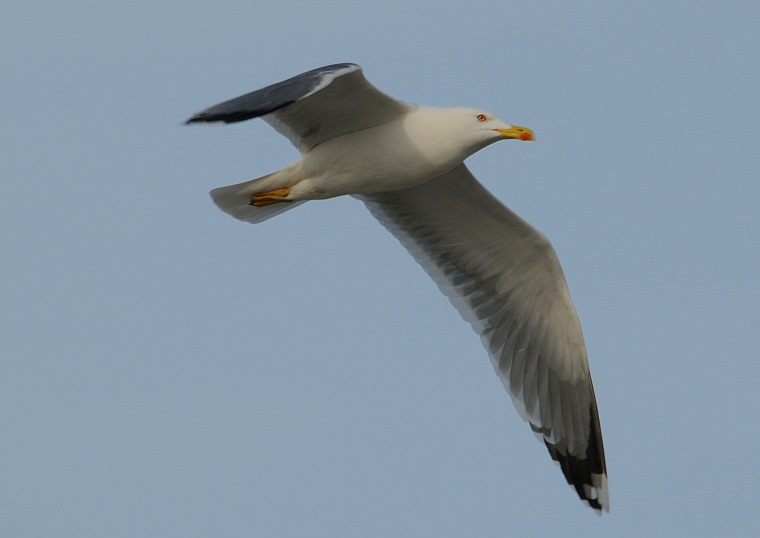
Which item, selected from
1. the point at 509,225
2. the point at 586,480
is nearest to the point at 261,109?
the point at 509,225

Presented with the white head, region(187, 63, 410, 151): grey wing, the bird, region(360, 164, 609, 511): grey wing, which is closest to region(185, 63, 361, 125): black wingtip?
region(187, 63, 410, 151): grey wing

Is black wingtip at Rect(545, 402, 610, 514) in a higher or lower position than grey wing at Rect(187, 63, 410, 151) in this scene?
lower

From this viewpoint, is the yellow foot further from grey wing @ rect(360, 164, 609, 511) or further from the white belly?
grey wing @ rect(360, 164, 609, 511)

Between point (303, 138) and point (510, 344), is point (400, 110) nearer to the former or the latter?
point (303, 138)

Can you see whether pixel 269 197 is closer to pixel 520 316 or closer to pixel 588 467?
pixel 520 316

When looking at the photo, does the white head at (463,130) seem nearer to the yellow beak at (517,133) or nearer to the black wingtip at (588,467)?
the yellow beak at (517,133)

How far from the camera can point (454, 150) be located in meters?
9.45

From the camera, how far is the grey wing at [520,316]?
1101 centimetres

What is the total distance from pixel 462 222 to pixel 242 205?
1.80m

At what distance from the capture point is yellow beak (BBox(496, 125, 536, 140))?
31.2 feet

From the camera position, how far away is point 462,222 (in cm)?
1096

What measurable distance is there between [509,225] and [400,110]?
1641 millimetres

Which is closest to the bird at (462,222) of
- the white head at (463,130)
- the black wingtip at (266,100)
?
the white head at (463,130)

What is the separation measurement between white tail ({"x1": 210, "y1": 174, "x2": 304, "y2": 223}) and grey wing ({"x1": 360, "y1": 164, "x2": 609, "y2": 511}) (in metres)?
1.10
